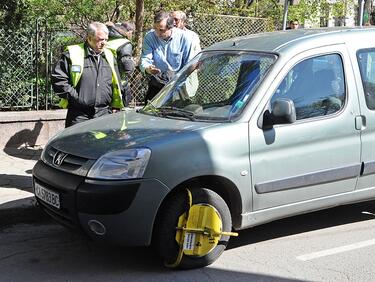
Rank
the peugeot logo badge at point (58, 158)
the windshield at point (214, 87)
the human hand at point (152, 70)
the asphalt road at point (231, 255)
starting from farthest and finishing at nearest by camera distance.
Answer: the human hand at point (152, 70) < the windshield at point (214, 87) < the peugeot logo badge at point (58, 158) < the asphalt road at point (231, 255)

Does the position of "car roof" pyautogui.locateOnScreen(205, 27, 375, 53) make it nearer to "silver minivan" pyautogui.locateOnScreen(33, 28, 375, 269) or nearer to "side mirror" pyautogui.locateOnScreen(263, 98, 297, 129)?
"silver minivan" pyautogui.locateOnScreen(33, 28, 375, 269)

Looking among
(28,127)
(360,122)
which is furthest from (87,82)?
(360,122)

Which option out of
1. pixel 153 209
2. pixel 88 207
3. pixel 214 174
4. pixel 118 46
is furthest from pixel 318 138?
pixel 118 46

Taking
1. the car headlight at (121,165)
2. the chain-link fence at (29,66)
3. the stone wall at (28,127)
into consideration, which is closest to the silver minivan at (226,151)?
the car headlight at (121,165)

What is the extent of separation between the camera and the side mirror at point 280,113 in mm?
4371

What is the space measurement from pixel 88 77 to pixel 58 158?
5.72 feet

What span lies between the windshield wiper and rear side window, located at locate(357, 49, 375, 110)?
1.54 meters

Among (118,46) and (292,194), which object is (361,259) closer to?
(292,194)

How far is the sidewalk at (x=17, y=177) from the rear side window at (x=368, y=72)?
3267mm

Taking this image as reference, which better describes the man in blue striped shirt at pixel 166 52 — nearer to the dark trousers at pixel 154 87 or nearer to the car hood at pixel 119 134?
the dark trousers at pixel 154 87

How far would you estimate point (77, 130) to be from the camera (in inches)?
188

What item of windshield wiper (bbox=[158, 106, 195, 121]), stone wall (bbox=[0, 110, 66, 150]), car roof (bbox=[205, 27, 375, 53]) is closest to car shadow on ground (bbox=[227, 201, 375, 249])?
windshield wiper (bbox=[158, 106, 195, 121])

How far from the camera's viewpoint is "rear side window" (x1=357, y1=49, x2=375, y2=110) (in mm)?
5016

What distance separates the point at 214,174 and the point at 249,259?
0.86 meters
